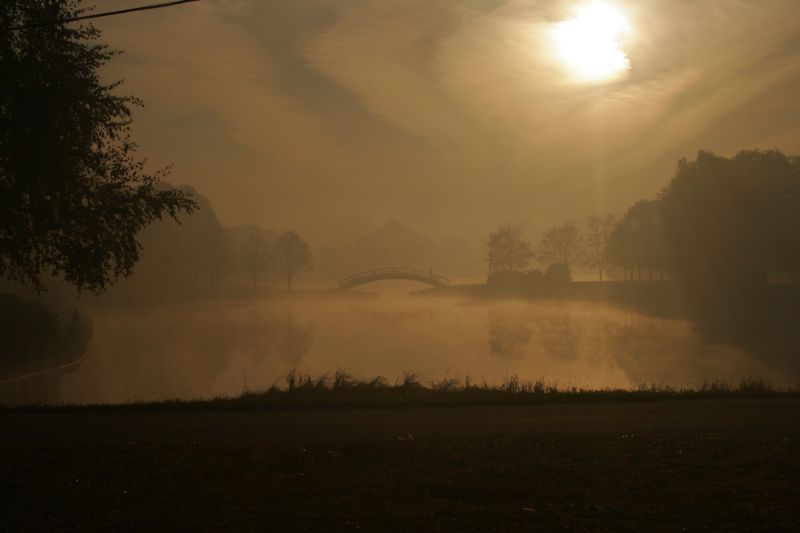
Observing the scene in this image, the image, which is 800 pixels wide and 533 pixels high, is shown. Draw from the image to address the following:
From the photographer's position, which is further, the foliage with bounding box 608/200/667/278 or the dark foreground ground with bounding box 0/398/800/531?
the foliage with bounding box 608/200/667/278

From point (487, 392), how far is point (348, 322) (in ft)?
158

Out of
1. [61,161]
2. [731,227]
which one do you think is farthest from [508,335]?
[61,161]

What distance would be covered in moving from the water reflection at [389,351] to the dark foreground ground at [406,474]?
14132 millimetres

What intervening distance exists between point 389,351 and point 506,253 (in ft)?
200

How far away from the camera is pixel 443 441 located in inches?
438

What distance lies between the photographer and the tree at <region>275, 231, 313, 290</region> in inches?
4353

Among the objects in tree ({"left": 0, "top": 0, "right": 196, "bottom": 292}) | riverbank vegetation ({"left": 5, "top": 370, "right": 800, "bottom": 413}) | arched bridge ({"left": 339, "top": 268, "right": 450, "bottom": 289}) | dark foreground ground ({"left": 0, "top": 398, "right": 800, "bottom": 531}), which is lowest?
dark foreground ground ({"left": 0, "top": 398, "right": 800, "bottom": 531})

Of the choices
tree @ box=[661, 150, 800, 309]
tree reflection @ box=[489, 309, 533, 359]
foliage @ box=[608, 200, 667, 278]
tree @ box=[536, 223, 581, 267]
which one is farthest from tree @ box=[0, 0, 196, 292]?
tree @ box=[536, 223, 581, 267]

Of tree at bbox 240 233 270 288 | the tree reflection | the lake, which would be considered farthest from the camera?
tree at bbox 240 233 270 288

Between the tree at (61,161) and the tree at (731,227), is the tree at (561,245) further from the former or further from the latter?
the tree at (61,161)

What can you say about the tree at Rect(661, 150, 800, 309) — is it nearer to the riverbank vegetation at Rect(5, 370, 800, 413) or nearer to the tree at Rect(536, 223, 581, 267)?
the tree at Rect(536, 223, 581, 267)

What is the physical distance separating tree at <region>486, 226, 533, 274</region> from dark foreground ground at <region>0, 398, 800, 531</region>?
86971mm

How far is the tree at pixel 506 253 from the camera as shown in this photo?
100312 millimetres

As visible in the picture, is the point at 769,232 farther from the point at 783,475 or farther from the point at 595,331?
the point at 783,475
